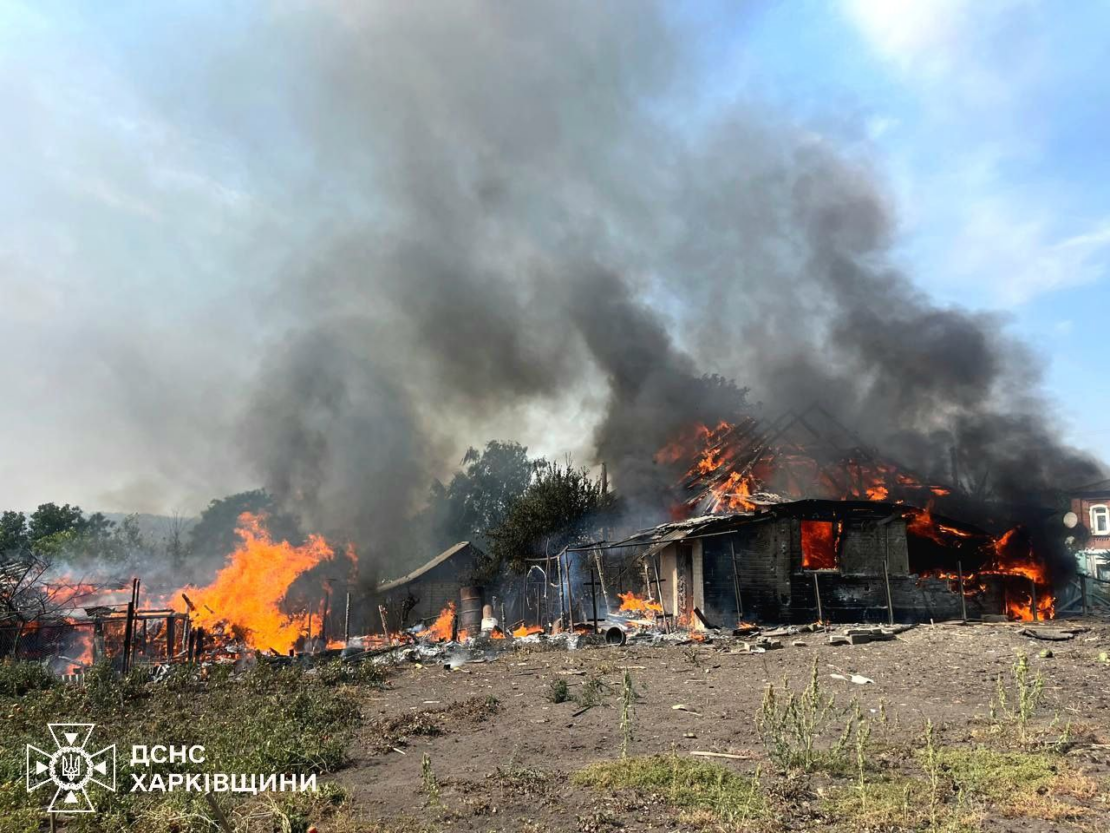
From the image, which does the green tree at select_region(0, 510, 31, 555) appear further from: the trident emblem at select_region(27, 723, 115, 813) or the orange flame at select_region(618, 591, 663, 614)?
the trident emblem at select_region(27, 723, 115, 813)

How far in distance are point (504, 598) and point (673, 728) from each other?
2724 centimetres

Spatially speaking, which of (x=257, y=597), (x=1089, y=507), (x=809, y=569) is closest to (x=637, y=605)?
(x=809, y=569)

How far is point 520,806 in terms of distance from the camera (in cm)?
565

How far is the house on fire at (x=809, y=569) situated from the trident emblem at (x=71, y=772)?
55.2 ft

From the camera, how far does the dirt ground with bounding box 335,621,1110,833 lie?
5.51 meters

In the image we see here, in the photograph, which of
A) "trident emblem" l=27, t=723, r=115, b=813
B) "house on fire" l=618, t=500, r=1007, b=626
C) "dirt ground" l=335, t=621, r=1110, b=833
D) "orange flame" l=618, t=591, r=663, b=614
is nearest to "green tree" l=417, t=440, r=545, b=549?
"orange flame" l=618, t=591, r=663, b=614

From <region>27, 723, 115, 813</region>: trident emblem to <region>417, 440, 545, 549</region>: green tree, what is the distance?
134 feet

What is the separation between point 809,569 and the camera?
22906mm

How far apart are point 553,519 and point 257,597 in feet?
48.5

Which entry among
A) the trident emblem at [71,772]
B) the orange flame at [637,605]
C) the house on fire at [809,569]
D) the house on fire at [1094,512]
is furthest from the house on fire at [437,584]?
the house on fire at [1094,512]

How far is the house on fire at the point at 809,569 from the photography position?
22172 millimetres

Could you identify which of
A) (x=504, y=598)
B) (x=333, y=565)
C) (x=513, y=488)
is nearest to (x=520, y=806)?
(x=333, y=565)

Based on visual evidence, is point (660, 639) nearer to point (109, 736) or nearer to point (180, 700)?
point (180, 700)

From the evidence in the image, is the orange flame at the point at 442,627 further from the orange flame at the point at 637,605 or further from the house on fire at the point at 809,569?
the house on fire at the point at 809,569
